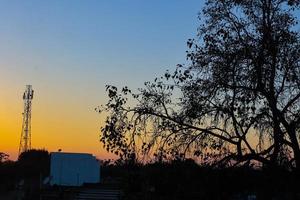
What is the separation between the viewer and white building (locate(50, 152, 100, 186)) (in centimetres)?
7031

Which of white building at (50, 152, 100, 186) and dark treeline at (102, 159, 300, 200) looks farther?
white building at (50, 152, 100, 186)

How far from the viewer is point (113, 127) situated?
65.7 feet

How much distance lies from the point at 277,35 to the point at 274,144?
329 cm

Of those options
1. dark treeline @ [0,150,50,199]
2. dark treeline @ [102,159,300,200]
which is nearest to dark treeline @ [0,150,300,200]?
dark treeline @ [102,159,300,200]

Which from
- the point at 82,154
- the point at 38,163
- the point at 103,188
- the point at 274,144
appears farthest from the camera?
the point at 38,163

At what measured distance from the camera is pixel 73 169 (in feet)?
234

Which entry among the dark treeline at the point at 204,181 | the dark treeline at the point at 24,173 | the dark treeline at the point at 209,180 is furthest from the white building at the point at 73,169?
the dark treeline at the point at 209,180

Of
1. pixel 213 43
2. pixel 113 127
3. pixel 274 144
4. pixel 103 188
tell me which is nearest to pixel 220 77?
pixel 213 43

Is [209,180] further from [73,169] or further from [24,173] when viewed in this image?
[24,173]

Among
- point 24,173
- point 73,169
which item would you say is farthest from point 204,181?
point 24,173

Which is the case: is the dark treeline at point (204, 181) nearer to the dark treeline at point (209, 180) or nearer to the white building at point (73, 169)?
the dark treeline at point (209, 180)

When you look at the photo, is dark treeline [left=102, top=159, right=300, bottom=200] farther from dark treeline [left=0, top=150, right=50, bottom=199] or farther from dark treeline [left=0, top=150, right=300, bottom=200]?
dark treeline [left=0, top=150, right=50, bottom=199]

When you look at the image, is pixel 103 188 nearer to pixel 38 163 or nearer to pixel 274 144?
pixel 38 163

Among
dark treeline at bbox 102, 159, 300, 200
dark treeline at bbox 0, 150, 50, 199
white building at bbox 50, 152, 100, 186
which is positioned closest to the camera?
dark treeline at bbox 102, 159, 300, 200
